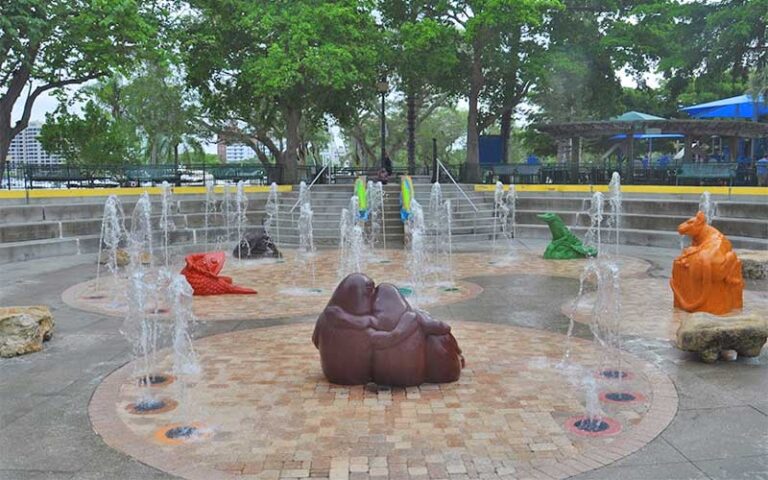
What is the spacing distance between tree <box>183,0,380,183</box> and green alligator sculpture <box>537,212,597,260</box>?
1065 centimetres

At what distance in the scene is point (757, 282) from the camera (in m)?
11.1

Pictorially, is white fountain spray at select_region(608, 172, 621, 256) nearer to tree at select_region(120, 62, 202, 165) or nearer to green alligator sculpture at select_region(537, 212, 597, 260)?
green alligator sculpture at select_region(537, 212, 597, 260)

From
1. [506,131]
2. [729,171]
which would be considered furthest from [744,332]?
[506,131]

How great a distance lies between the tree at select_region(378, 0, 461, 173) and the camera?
78.6 feet

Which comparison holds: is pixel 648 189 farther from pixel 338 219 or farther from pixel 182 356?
pixel 182 356

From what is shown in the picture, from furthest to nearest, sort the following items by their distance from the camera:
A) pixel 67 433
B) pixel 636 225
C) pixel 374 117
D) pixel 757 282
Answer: pixel 374 117 < pixel 636 225 < pixel 757 282 < pixel 67 433

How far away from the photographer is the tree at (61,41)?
17281 mm

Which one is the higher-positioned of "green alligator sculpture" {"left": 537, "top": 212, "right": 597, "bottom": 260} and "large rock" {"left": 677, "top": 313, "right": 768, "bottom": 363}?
"green alligator sculpture" {"left": 537, "top": 212, "right": 597, "bottom": 260}

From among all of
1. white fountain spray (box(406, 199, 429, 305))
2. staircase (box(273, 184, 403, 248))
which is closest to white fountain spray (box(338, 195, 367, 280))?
staircase (box(273, 184, 403, 248))

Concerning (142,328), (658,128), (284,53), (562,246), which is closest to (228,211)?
(284,53)

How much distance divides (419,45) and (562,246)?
40.3 feet

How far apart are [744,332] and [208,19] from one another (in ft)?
73.3

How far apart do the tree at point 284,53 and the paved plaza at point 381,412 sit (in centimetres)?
1502

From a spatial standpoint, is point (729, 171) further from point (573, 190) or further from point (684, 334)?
point (684, 334)
